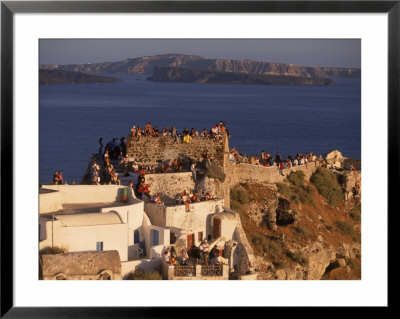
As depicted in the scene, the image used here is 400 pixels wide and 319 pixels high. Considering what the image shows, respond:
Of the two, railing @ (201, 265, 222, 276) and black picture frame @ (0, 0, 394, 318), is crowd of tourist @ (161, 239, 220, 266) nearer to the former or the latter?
railing @ (201, 265, 222, 276)

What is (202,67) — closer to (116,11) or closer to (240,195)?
(240,195)

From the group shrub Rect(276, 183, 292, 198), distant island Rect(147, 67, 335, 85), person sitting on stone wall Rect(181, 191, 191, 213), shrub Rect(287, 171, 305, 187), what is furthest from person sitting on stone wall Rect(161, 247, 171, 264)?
distant island Rect(147, 67, 335, 85)

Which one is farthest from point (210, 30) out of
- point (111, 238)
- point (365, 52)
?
point (111, 238)

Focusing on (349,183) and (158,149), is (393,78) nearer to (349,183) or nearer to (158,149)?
(158,149)

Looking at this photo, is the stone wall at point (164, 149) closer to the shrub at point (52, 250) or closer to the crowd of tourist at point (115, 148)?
the crowd of tourist at point (115, 148)

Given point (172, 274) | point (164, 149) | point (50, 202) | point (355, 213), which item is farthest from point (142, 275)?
point (355, 213)

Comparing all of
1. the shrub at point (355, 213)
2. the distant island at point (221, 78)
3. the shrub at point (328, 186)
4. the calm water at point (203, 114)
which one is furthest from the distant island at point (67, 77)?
the shrub at point (355, 213)
